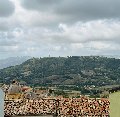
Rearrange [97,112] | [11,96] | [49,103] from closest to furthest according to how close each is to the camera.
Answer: [97,112], [49,103], [11,96]

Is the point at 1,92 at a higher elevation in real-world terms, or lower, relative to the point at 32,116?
higher

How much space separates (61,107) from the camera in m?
48.4

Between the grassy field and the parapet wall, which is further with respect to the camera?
the parapet wall

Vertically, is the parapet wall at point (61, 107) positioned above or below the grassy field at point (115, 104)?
below

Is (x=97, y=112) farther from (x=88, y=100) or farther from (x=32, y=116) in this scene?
(x=32, y=116)

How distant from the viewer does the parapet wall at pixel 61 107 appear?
47.2 m

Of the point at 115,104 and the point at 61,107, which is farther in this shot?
the point at 61,107

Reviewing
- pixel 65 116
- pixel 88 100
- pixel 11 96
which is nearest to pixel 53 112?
pixel 65 116

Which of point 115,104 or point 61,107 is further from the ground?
point 115,104

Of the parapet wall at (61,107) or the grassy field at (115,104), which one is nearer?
the grassy field at (115,104)

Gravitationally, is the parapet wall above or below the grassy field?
below

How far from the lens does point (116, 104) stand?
3170 cm

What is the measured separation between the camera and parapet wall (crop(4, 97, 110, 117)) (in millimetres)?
47172

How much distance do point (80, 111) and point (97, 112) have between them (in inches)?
88.3
